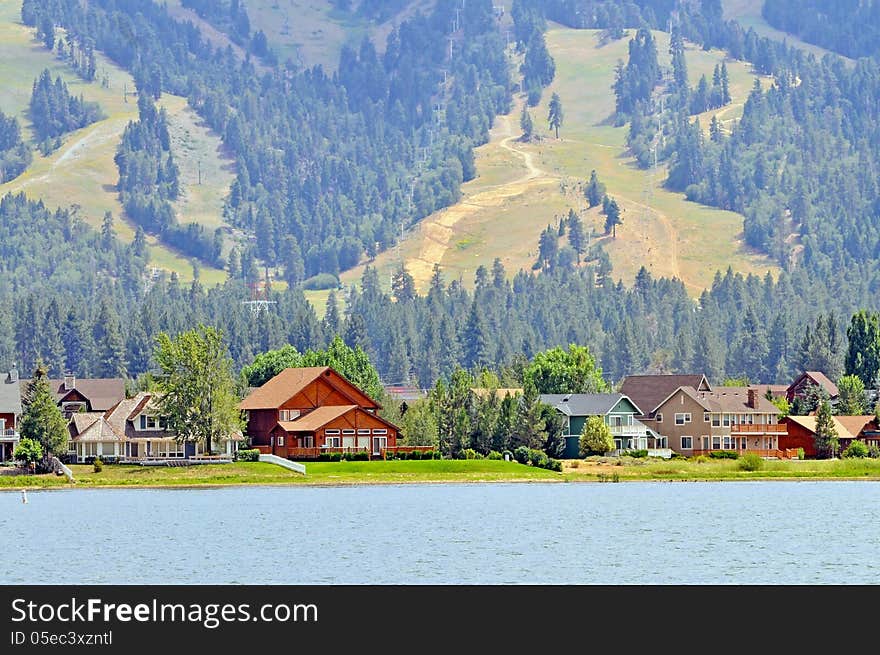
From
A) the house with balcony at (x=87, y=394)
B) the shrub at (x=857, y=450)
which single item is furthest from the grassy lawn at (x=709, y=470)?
the house with balcony at (x=87, y=394)

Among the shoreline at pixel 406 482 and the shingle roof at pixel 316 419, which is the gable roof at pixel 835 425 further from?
the shingle roof at pixel 316 419

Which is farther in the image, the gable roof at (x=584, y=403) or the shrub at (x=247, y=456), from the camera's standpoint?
the gable roof at (x=584, y=403)

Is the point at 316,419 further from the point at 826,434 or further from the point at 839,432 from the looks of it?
the point at 839,432

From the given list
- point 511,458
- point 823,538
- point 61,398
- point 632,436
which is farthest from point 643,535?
point 61,398

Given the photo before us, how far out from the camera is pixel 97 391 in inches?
6821

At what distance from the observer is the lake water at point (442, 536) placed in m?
70.9

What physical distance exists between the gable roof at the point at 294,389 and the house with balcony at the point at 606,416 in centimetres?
1492

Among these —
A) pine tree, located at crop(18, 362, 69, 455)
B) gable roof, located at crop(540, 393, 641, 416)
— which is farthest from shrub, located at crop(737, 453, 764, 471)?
pine tree, located at crop(18, 362, 69, 455)

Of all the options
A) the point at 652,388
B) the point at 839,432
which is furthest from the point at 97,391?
the point at 839,432

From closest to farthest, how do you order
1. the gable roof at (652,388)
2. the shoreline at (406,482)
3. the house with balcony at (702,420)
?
the shoreline at (406,482) < the house with balcony at (702,420) < the gable roof at (652,388)

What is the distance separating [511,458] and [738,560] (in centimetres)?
6314

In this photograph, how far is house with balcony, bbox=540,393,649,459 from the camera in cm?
15200

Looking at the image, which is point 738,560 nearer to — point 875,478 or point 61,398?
point 875,478

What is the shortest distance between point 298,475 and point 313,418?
49.6 feet
